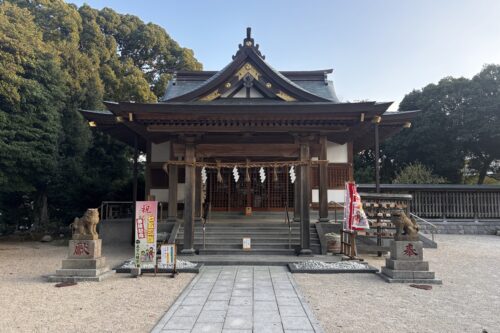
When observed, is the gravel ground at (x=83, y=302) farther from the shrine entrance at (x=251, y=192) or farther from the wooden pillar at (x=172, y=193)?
the shrine entrance at (x=251, y=192)

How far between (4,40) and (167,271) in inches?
413

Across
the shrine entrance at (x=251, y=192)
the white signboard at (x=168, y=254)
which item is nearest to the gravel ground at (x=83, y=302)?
the white signboard at (x=168, y=254)

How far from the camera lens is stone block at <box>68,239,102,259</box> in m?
8.07

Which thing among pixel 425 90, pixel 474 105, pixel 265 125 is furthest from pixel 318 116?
pixel 425 90

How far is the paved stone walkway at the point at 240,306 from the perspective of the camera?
15.8 ft

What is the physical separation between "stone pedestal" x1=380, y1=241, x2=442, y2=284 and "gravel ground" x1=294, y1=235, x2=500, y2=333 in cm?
26

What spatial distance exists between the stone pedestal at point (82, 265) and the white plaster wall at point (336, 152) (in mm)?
10630

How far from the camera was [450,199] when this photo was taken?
18.6 metres

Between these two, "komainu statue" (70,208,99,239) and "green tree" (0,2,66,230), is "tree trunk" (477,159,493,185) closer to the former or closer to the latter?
"komainu statue" (70,208,99,239)

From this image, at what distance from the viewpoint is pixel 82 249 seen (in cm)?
810

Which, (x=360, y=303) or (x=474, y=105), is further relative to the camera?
(x=474, y=105)

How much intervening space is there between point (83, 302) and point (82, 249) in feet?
7.30

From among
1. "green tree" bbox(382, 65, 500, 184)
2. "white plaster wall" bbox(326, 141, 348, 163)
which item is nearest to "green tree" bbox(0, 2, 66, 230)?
"white plaster wall" bbox(326, 141, 348, 163)

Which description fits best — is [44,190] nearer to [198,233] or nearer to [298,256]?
[198,233]
